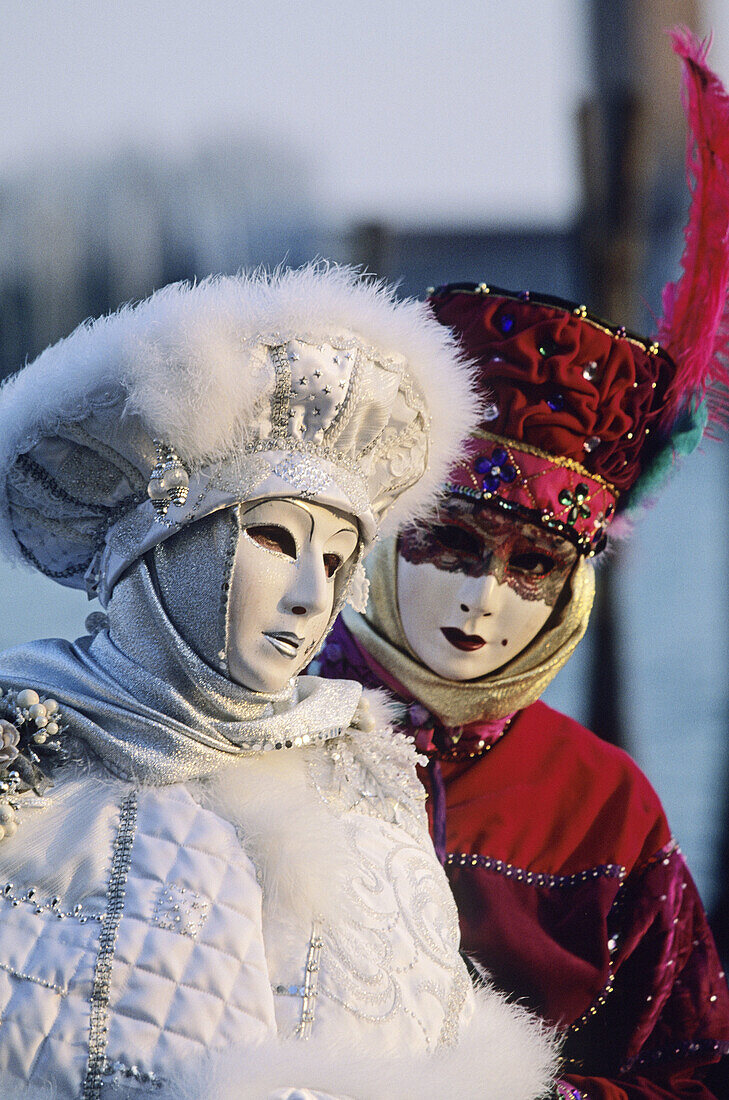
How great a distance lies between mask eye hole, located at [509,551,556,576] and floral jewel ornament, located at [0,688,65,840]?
931 mm

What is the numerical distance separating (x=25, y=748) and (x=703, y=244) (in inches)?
62.0

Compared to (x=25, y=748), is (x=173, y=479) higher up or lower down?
higher up

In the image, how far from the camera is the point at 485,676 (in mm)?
2219

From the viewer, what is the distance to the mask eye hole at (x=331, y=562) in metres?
1.65

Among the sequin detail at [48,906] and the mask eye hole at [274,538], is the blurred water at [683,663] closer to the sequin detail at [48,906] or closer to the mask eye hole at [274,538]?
the mask eye hole at [274,538]

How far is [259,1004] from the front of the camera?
1443 mm

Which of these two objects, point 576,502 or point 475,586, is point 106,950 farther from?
point 576,502

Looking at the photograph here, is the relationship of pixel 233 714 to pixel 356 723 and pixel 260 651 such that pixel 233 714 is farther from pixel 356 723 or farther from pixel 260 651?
pixel 356 723

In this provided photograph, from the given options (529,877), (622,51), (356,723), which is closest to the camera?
(356,723)

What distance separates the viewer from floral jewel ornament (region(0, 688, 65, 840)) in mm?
1474

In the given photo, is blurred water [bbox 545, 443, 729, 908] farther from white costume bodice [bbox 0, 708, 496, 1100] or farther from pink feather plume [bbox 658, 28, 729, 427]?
white costume bodice [bbox 0, 708, 496, 1100]

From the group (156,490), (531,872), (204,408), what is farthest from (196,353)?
(531,872)

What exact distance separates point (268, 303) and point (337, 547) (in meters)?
0.34

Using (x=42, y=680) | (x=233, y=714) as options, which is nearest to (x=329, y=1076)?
(x=233, y=714)
